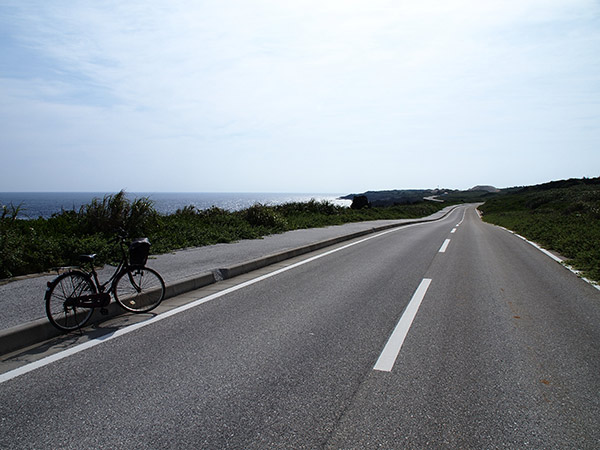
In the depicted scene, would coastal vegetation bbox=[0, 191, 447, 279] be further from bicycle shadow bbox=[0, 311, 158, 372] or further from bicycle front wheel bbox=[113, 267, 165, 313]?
bicycle shadow bbox=[0, 311, 158, 372]

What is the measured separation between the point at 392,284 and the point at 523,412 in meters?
4.50

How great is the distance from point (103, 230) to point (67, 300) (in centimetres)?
686

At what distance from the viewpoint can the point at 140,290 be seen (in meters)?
5.78

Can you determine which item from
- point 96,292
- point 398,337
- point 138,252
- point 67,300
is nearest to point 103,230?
point 138,252

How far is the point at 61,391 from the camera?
3389 mm

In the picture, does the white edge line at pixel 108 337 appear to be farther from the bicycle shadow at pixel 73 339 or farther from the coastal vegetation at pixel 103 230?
the coastal vegetation at pixel 103 230

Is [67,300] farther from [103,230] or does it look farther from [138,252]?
[103,230]

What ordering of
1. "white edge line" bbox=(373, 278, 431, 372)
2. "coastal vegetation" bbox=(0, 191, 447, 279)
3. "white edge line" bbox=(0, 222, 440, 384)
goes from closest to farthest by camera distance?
1. "white edge line" bbox=(0, 222, 440, 384)
2. "white edge line" bbox=(373, 278, 431, 372)
3. "coastal vegetation" bbox=(0, 191, 447, 279)

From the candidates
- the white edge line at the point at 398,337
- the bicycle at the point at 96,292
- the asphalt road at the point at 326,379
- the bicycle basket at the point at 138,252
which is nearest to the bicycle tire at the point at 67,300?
A: the bicycle at the point at 96,292

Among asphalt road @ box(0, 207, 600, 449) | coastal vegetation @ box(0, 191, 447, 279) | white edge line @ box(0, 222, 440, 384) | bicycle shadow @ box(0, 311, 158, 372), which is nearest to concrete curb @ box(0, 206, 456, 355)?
bicycle shadow @ box(0, 311, 158, 372)

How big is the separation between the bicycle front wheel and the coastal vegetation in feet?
2.76

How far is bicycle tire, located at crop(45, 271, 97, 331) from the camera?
15.5 feet

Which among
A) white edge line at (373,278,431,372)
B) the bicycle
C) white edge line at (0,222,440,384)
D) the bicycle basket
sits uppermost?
the bicycle basket

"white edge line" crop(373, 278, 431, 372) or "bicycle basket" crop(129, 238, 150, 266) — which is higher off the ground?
"bicycle basket" crop(129, 238, 150, 266)
